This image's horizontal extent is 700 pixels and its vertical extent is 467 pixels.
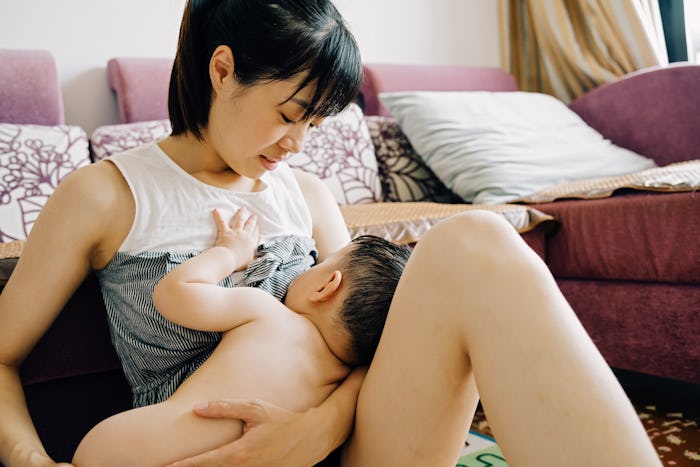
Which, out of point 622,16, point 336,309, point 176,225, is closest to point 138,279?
point 176,225

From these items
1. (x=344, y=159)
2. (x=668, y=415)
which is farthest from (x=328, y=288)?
(x=344, y=159)

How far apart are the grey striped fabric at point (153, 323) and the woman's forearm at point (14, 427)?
131mm

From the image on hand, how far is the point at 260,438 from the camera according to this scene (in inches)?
27.5

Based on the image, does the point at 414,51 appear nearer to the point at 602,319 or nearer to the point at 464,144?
the point at 464,144

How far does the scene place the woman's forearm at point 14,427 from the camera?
0.75m

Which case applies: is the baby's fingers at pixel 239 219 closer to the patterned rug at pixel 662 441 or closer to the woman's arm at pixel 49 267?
the woman's arm at pixel 49 267

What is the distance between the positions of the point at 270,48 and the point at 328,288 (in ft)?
1.08

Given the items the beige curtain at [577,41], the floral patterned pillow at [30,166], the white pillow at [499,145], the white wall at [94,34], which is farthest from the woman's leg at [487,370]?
the beige curtain at [577,41]

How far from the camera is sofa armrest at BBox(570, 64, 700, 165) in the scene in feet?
6.96

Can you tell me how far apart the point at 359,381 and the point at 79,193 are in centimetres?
44

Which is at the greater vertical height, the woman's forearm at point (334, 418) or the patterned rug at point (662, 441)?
the woman's forearm at point (334, 418)

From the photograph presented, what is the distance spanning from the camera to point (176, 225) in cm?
91

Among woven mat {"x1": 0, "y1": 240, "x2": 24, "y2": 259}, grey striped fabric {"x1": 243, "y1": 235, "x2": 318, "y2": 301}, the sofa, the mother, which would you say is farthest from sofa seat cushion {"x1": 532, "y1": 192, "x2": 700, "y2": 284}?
woven mat {"x1": 0, "y1": 240, "x2": 24, "y2": 259}

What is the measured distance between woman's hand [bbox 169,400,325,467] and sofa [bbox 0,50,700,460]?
39 centimetres
